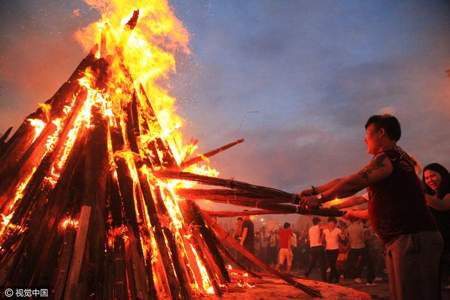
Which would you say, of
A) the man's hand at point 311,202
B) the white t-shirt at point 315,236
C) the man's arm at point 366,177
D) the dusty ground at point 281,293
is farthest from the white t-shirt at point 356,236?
the man's arm at point 366,177

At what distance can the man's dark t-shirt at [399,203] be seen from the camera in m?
3.16

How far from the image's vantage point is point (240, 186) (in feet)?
14.6

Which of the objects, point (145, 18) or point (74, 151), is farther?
point (145, 18)

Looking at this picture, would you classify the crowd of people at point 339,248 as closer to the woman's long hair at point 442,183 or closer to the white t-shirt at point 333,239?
the white t-shirt at point 333,239

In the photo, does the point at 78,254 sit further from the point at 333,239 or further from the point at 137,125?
the point at 333,239

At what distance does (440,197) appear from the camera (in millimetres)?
5395

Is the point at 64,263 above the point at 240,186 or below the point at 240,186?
below

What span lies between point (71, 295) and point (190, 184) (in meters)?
3.10

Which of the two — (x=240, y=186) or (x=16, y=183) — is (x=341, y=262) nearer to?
(x=240, y=186)

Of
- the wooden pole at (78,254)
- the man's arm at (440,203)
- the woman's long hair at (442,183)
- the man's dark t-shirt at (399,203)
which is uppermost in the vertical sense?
the woman's long hair at (442,183)

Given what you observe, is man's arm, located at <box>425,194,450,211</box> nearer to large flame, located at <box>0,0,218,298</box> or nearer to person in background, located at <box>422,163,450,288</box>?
person in background, located at <box>422,163,450,288</box>

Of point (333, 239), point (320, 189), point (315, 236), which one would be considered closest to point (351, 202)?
point (320, 189)

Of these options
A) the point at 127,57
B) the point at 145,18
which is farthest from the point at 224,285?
the point at 145,18

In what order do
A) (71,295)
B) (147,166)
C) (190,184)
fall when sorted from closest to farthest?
(71,295) < (147,166) < (190,184)
